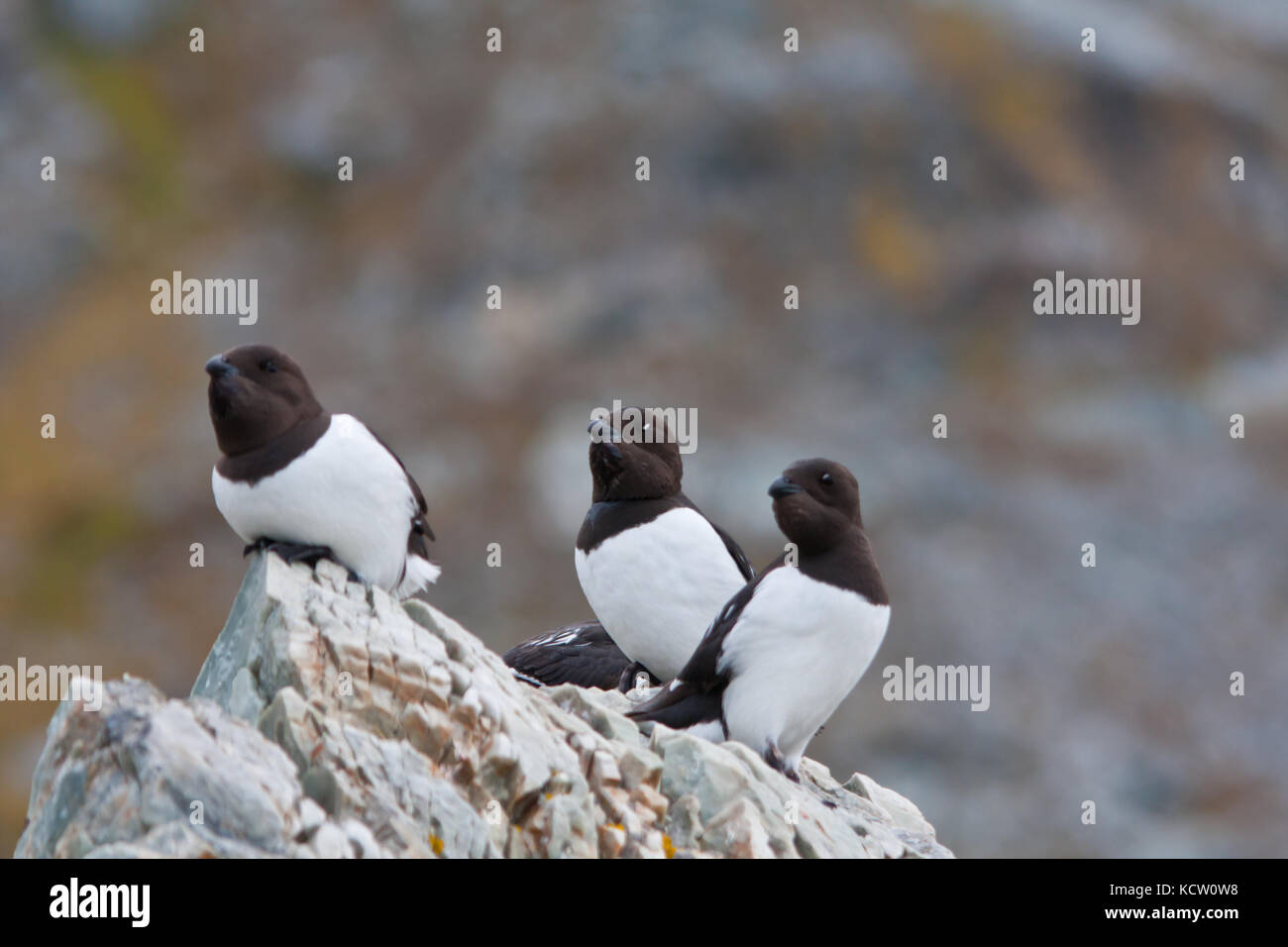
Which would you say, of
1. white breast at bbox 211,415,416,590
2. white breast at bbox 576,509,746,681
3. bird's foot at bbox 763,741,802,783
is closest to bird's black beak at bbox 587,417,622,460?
white breast at bbox 576,509,746,681

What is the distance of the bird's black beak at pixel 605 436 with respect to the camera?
13.0 metres

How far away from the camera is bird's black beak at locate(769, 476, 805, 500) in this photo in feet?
36.2

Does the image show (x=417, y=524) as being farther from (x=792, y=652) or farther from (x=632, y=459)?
(x=792, y=652)

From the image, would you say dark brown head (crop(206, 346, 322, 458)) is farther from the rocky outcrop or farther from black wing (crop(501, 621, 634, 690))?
black wing (crop(501, 621, 634, 690))

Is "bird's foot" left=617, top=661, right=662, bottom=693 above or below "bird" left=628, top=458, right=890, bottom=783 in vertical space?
below

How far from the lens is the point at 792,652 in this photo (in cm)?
1089

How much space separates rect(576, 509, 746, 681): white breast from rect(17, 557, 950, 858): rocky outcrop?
4.91 ft

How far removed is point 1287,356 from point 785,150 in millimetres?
17187

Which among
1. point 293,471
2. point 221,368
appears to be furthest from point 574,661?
point 221,368

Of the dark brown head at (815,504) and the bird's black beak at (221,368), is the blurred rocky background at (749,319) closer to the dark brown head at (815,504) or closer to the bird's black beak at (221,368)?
the dark brown head at (815,504)

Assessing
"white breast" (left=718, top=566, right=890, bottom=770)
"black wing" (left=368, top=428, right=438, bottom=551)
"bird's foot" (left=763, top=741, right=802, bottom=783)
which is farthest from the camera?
"black wing" (left=368, top=428, right=438, bottom=551)

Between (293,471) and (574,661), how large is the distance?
4.25 metres
